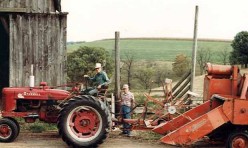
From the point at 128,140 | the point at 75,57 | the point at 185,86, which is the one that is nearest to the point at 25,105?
the point at 128,140

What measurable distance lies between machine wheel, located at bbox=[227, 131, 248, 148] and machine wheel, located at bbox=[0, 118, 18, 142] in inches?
185

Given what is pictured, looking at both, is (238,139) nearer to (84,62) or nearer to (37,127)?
(37,127)

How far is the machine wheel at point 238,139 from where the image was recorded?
10.0 meters

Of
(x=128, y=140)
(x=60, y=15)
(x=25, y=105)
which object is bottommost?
(x=128, y=140)

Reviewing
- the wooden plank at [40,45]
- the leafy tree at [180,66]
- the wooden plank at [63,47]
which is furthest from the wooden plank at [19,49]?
the leafy tree at [180,66]

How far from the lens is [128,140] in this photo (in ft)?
37.8

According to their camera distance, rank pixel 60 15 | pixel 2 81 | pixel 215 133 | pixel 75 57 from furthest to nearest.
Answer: pixel 75 57 → pixel 2 81 → pixel 60 15 → pixel 215 133

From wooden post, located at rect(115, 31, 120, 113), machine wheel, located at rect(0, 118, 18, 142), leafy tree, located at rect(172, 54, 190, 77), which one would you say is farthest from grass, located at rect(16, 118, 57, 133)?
leafy tree, located at rect(172, 54, 190, 77)

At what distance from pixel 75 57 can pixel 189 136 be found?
56.9 ft

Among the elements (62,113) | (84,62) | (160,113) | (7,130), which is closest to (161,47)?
(84,62)

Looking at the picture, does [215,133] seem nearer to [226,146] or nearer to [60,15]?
[226,146]

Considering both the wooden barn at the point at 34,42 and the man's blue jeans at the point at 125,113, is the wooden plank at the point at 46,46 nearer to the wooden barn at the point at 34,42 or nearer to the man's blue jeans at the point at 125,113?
the wooden barn at the point at 34,42

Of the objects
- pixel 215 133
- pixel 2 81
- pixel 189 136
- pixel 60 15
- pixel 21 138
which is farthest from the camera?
pixel 2 81

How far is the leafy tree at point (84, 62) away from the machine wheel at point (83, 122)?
1460 cm
